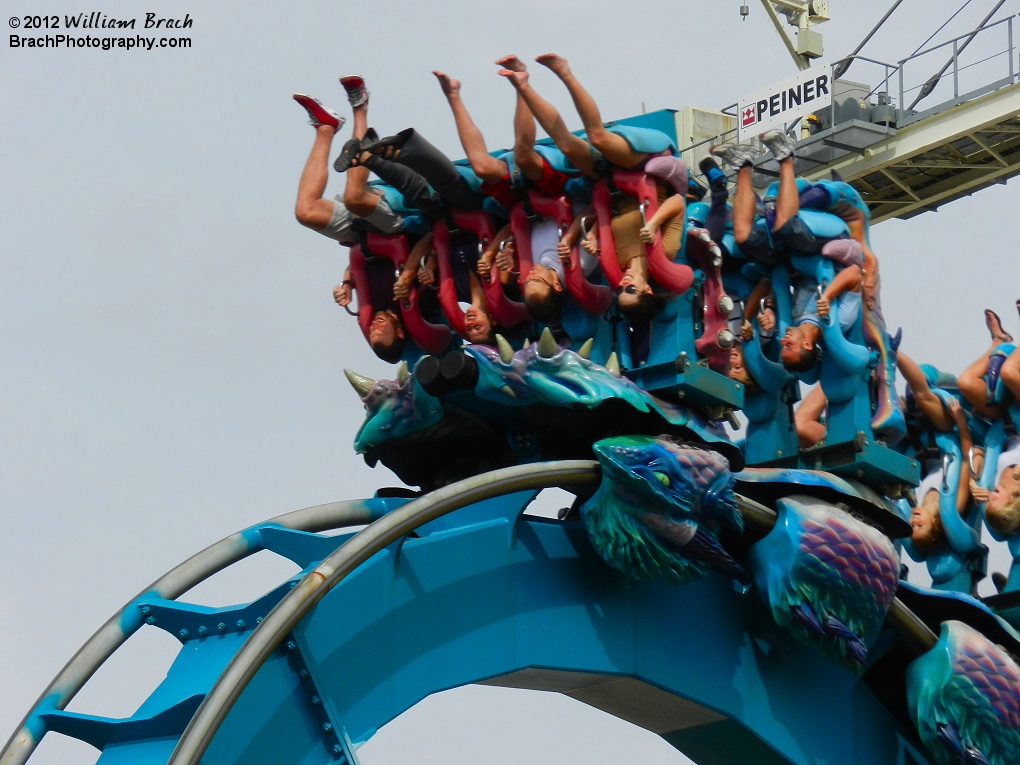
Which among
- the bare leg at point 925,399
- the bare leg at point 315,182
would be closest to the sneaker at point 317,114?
the bare leg at point 315,182

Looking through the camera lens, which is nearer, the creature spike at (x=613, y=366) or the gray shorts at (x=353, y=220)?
the creature spike at (x=613, y=366)

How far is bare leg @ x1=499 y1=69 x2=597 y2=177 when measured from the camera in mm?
12078

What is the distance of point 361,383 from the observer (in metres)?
12.7

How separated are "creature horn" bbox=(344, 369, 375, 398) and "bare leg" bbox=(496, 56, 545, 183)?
133 centimetres

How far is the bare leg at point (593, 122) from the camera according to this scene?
1214 cm

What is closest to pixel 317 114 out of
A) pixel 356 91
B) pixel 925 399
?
pixel 356 91

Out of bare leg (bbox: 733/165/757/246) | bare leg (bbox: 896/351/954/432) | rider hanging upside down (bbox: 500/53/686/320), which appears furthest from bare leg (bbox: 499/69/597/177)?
bare leg (bbox: 896/351/954/432)

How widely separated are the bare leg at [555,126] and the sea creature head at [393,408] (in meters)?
1.38

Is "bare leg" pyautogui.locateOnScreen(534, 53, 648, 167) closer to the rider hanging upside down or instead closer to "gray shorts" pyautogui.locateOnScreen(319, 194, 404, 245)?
the rider hanging upside down

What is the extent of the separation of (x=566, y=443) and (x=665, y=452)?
2.51ft

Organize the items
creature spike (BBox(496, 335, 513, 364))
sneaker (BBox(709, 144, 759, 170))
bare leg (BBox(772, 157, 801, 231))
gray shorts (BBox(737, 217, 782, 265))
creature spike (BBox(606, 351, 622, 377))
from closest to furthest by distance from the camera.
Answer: creature spike (BBox(496, 335, 513, 364))
creature spike (BBox(606, 351, 622, 377))
sneaker (BBox(709, 144, 759, 170))
bare leg (BBox(772, 157, 801, 231))
gray shorts (BBox(737, 217, 782, 265))

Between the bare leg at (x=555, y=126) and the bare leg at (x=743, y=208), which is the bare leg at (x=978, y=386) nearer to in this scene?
the bare leg at (x=743, y=208)

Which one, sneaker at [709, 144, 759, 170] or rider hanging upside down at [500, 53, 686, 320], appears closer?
rider hanging upside down at [500, 53, 686, 320]

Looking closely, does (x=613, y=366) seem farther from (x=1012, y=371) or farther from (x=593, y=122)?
(x=1012, y=371)
